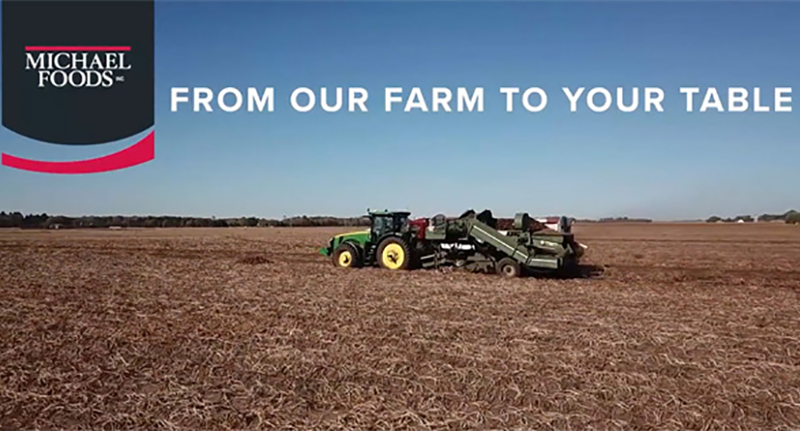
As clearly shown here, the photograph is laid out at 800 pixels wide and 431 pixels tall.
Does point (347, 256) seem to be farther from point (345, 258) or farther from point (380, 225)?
point (380, 225)

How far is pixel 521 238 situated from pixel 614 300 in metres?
4.88

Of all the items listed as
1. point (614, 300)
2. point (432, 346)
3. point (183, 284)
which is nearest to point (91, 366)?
point (432, 346)

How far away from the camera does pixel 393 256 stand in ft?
62.3

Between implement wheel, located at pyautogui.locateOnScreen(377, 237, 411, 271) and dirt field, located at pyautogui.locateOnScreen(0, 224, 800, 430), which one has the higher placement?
implement wheel, located at pyautogui.locateOnScreen(377, 237, 411, 271)

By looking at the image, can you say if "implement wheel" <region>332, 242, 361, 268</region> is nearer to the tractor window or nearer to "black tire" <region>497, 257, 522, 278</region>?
the tractor window

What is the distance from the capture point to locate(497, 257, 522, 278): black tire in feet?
56.8

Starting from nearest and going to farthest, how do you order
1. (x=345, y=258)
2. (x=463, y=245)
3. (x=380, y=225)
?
(x=463, y=245)
(x=380, y=225)
(x=345, y=258)

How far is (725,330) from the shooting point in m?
9.74

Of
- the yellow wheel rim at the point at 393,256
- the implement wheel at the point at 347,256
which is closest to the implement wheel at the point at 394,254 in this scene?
the yellow wheel rim at the point at 393,256

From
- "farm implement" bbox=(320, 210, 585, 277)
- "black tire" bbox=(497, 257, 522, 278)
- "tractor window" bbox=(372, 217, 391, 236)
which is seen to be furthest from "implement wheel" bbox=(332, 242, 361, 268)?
"black tire" bbox=(497, 257, 522, 278)

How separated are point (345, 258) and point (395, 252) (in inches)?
76.4

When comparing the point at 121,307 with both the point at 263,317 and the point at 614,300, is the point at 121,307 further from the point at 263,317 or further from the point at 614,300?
the point at 614,300

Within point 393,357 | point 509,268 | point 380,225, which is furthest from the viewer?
point 380,225

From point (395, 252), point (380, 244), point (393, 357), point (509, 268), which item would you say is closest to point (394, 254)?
point (395, 252)
